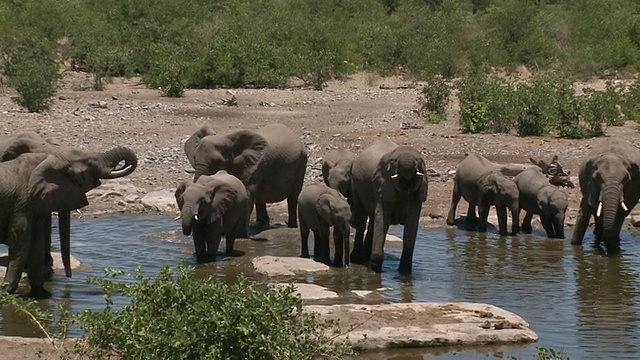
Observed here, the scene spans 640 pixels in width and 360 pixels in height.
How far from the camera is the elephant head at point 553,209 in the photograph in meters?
16.5

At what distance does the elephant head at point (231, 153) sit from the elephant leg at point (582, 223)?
4302 mm

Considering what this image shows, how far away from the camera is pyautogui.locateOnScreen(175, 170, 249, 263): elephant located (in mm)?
14094

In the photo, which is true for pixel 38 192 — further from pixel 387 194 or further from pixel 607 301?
pixel 607 301

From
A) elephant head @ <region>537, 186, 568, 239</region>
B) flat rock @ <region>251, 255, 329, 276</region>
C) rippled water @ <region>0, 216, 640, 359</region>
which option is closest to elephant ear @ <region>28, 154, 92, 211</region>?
rippled water @ <region>0, 216, 640, 359</region>

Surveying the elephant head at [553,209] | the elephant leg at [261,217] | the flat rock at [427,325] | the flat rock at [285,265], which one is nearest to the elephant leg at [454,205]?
the elephant head at [553,209]

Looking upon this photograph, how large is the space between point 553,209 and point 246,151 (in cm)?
423

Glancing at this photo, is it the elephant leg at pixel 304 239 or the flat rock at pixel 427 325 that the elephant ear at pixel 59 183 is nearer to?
the flat rock at pixel 427 325

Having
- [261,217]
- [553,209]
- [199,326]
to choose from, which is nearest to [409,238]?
[553,209]

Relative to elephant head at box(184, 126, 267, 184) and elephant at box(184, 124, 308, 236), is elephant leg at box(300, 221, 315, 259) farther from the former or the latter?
elephant head at box(184, 126, 267, 184)

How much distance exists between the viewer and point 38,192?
38.2 ft

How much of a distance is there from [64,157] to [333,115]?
654 inches

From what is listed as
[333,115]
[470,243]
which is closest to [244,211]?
[470,243]

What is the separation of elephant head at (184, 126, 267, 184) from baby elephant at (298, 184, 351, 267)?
7.05ft

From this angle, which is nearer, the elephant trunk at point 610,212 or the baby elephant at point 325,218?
the baby elephant at point 325,218
